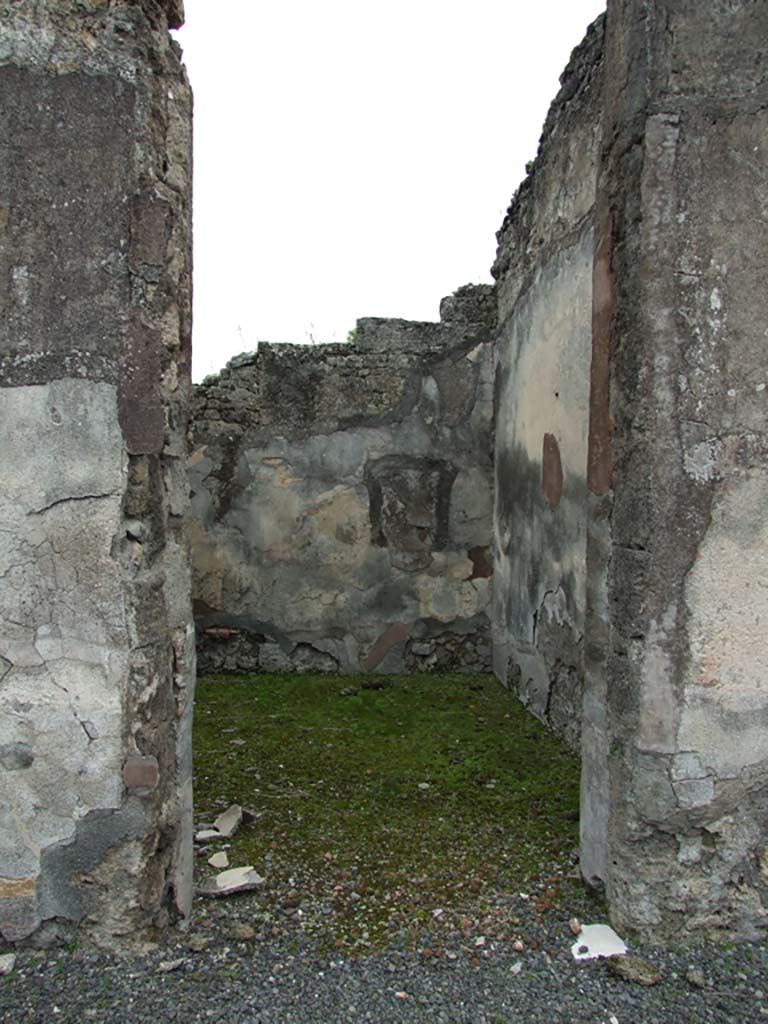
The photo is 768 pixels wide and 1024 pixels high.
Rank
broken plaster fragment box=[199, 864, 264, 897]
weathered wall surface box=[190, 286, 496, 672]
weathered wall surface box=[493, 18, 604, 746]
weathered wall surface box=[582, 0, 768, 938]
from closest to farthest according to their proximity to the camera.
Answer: weathered wall surface box=[582, 0, 768, 938] < broken plaster fragment box=[199, 864, 264, 897] < weathered wall surface box=[493, 18, 604, 746] < weathered wall surface box=[190, 286, 496, 672]

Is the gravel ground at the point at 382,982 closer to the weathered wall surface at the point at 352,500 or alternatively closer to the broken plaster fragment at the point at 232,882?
the broken plaster fragment at the point at 232,882

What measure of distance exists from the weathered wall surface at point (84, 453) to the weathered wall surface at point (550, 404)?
1883mm

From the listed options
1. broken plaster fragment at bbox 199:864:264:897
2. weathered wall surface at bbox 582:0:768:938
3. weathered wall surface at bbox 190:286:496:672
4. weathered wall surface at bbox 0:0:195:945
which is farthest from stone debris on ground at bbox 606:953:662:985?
weathered wall surface at bbox 190:286:496:672

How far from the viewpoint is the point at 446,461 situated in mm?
5129

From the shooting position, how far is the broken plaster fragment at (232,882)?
91.3 inches

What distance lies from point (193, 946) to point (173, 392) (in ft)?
4.98

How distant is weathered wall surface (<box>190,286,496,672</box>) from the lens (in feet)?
16.5

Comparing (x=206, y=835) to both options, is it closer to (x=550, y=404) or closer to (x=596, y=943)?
(x=596, y=943)

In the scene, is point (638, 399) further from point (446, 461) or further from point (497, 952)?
point (446, 461)

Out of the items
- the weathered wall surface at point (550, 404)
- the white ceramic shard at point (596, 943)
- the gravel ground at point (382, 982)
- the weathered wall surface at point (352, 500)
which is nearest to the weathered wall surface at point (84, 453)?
the gravel ground at point (382, 982)

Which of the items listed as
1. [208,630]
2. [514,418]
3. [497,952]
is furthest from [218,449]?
[497,952]

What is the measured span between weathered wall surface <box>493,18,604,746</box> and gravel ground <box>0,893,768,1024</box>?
1.49 metres

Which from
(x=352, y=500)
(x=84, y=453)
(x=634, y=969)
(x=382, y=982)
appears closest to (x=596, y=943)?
(x=634, y=969)

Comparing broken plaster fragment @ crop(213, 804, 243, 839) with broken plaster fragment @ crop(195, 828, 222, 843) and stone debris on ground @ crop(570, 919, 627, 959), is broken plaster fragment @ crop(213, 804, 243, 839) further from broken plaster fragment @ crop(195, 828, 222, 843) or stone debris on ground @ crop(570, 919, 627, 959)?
stone debris on ground @ crop(570, 919, 627, 959)
